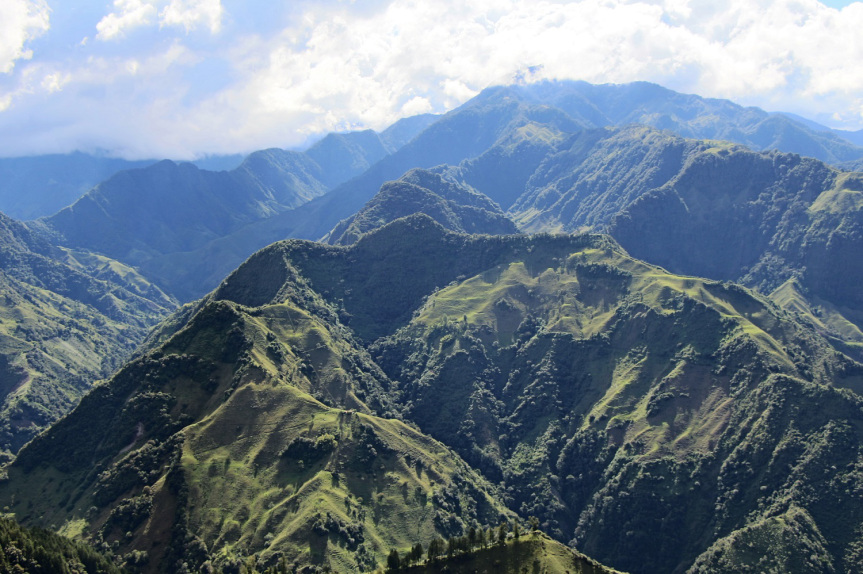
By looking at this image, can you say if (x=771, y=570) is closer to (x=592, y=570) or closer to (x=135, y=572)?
(x=592, y=570)

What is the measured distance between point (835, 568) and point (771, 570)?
64.8ft

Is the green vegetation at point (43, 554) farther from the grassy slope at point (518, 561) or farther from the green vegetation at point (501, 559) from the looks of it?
the grassy slope at point (518, 561)

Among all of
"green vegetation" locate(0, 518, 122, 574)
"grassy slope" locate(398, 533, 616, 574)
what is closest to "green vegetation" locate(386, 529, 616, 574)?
"grassy slope" locate(398, 533, 616, 574)

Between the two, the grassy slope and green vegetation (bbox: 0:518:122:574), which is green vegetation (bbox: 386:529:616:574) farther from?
green vegetation (bbox: 0:518:122:574)

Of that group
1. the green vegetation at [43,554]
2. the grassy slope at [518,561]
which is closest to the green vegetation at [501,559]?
the grassy slope at [518,561]

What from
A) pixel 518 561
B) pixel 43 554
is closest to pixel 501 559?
pixel 518 561

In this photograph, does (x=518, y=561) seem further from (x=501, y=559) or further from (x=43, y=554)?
(x=43, y=554)

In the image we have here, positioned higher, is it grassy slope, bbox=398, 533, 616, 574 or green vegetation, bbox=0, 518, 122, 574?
green vegetation, bbox=0, 518, 122, 574

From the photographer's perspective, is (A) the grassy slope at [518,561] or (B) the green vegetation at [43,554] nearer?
(B) the green vegetation at [43,554]

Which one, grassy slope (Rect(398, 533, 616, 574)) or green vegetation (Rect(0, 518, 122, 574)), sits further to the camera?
grassy slope (Rect(398, 533, 616, 574))

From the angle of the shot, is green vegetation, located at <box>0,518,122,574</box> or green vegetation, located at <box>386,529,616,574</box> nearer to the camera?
green vegetation, located at <box>0,518,122,574</box>

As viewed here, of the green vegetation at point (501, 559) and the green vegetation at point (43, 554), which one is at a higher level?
the green vegetation at point (43, 554)

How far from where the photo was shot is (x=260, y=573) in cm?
18000

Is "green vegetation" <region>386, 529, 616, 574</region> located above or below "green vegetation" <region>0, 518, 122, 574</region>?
below
